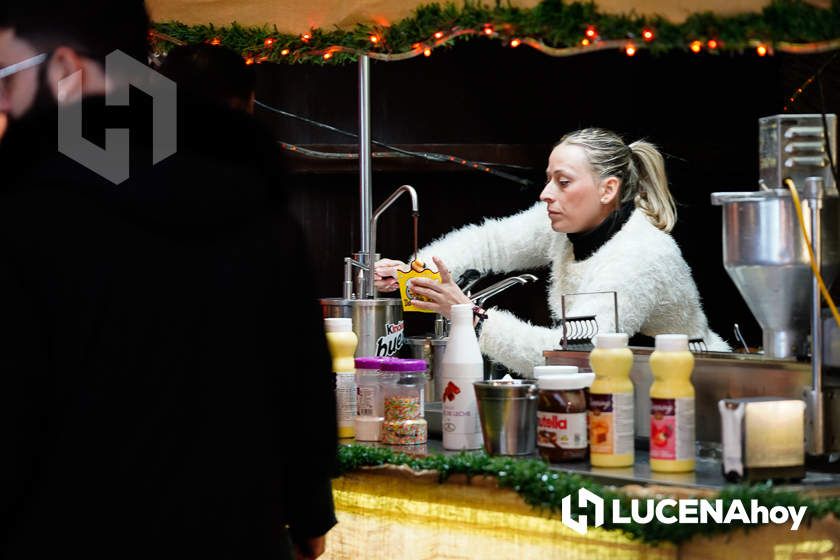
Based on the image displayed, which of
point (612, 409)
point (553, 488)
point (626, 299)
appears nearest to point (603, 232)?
point (626, 299)

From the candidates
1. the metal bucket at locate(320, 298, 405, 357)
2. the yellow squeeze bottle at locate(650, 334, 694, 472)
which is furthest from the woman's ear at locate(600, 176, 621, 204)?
the yellow squeeze bottle at locate(650, 334, 694, 472)

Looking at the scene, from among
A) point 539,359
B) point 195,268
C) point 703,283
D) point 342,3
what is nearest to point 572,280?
point 539,359

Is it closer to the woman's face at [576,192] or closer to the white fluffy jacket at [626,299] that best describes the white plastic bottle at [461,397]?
the white fluffy jacket at [626,299]

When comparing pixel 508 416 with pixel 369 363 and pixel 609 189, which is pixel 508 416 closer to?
pixel 369 363

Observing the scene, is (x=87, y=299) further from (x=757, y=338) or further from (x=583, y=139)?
(x=757, y=338)

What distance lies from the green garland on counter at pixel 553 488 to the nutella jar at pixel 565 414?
0.17 ft

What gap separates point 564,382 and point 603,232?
184cm

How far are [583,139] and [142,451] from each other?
2.71 meters

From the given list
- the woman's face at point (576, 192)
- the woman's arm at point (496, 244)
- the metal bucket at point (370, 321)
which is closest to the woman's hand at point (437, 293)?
the metal bucket at point (370, 321)

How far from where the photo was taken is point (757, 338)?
4.57 meters

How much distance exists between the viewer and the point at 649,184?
3666mm

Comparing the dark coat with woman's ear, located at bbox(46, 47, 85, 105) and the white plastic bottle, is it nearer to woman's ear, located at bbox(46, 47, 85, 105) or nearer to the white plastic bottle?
woman's ear, located at bbox(46, 47, 85, 105)

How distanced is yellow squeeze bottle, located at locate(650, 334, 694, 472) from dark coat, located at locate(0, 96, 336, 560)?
805 millimetres

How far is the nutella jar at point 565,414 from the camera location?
1.83 meters
